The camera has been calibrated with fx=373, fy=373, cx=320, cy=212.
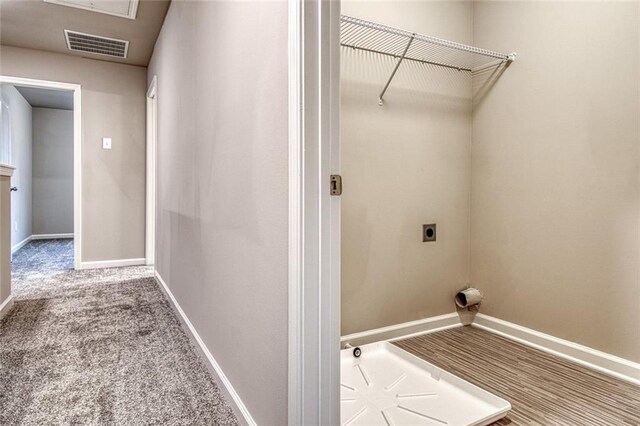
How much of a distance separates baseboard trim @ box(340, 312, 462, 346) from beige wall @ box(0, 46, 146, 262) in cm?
330

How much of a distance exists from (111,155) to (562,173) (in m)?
4.26

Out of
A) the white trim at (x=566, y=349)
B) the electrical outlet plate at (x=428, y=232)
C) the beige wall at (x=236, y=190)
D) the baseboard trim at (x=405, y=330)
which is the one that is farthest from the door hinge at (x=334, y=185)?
the white trim at (x=566, y=349)

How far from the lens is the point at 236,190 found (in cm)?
145

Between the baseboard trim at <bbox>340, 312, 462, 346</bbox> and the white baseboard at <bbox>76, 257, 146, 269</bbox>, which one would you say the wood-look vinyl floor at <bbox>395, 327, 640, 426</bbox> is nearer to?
the baseboard trim at <bbox>340, 312, 462, 346</bbox>

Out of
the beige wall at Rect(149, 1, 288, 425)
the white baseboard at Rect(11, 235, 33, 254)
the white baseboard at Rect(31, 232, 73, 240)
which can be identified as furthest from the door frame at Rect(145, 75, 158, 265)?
the white baseboard at Rect(31, 232, 73, 240)

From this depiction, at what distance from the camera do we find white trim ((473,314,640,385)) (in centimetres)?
165

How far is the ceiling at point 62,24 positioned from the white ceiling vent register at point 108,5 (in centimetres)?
4

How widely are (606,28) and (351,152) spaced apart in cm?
130

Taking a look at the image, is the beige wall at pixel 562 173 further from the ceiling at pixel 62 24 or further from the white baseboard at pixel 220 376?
the ceiling at pixel 62 24

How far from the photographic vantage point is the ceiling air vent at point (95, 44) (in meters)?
3.41

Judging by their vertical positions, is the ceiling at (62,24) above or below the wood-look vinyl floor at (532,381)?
above

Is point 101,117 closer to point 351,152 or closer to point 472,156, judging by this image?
point 351,152

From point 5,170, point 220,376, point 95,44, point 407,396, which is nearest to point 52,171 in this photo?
point 95,44

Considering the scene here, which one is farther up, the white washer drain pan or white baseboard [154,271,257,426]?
white baseboard [154,271,257,426]
